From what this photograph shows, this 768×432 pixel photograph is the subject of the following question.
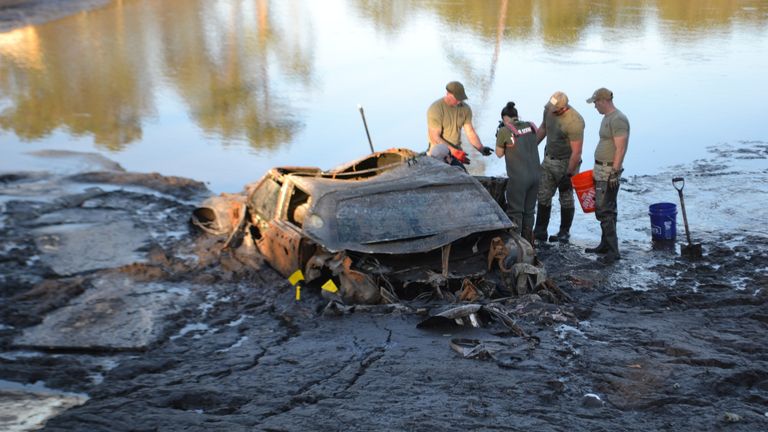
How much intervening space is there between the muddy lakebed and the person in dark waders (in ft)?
2.20

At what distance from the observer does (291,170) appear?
11281mm

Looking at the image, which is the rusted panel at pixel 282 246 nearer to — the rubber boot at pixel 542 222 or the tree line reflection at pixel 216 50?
the rubber boot at pixel 542 222

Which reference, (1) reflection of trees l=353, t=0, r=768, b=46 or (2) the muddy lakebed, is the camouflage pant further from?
(1) reflection of trees l=353, t=0, r=768, b=46

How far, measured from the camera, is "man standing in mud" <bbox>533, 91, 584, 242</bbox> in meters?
11.7

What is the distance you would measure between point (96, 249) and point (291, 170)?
2461 millimetres

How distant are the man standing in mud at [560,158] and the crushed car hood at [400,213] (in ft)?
6.87

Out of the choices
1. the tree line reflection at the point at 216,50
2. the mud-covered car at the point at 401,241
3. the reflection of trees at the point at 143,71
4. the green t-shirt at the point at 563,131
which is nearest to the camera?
the mud-covered car at the point at 401,241

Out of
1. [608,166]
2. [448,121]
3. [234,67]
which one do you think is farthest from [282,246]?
[234,67]

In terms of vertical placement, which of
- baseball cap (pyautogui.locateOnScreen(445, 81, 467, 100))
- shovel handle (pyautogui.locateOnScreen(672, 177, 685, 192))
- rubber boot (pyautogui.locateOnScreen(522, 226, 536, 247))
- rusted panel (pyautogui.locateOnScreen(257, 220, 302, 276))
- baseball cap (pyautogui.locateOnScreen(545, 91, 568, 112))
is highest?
baseball cap (pyautogui.locateOnScreen(445, 81, 467, 100))

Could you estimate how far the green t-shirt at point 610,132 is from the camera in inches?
438

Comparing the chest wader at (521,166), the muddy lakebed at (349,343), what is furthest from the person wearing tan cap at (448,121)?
the muddy lakebed at (349,343)

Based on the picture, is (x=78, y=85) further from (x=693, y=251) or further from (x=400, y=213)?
(x=693, y=251)

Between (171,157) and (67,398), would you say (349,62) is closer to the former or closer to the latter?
(171,157)

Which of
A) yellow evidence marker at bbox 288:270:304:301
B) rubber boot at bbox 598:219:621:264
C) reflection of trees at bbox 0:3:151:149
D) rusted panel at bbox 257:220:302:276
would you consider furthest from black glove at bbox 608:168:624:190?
reflection of trees at bbox 0:3:151:149
